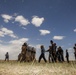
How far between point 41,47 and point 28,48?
3.70 meters

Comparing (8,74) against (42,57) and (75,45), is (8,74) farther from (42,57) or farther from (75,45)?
(75,45)

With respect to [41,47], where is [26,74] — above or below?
below

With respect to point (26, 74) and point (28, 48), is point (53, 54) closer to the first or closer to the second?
point (28, 48)

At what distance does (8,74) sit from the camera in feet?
25.4

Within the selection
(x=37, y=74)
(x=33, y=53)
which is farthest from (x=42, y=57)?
(x=37, y=74)

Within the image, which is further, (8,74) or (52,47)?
(52,47)

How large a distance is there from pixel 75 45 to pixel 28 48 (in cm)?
525

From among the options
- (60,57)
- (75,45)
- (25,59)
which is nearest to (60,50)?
(60,57)

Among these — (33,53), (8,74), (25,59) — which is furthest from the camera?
(33,53)

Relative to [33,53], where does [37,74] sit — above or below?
below

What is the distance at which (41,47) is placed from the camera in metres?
19.6

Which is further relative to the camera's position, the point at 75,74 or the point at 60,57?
the point at 60,57

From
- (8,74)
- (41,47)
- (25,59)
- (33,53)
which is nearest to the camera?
(8,74)

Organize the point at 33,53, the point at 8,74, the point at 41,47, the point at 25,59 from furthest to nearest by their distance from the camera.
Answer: the point at 33,53 → the point at 25,59 → the point at 41,47 → the point at 8,74
